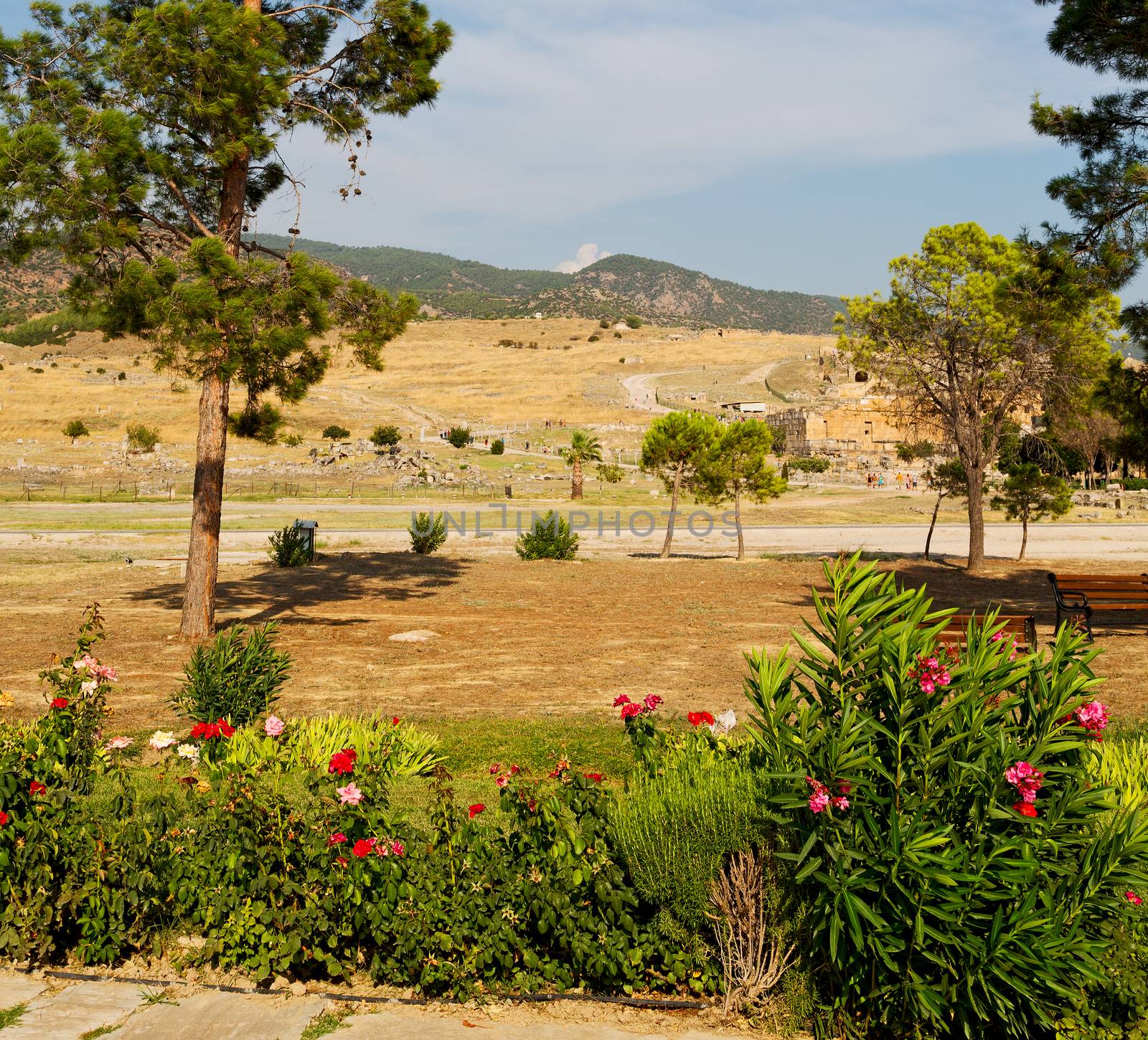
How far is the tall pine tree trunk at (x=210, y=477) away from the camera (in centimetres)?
1166

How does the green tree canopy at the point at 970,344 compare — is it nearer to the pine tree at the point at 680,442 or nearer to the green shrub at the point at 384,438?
the pine tree at the point at 680,442

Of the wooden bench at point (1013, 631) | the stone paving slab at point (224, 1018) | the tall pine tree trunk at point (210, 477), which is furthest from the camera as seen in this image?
the tall pine tree trunk at point (210, 477)

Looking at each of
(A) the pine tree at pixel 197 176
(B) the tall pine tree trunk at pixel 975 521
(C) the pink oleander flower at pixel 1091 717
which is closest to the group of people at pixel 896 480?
(B) the tall pine tree trunk at pixel 975 521

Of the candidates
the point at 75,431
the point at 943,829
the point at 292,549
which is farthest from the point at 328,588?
the point at 75,431

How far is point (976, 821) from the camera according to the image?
3.52 m

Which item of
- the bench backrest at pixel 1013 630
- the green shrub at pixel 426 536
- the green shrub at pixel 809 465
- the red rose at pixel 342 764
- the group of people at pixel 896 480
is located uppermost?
the green shrub at pixel 809 465

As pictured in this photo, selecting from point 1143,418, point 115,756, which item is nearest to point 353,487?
point 1143,418

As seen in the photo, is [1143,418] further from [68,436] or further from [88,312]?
[68,436]

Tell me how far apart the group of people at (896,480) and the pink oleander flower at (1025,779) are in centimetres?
5653

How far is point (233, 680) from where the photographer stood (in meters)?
7.10

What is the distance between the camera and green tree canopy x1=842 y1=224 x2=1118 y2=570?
19.0 m

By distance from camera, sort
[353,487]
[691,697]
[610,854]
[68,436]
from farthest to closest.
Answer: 1. [68,436]
2. [353,487]
3. [691,697]
4. [610,854]

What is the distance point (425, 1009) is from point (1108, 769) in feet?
11.9

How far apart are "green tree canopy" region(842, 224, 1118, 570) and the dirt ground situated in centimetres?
346
